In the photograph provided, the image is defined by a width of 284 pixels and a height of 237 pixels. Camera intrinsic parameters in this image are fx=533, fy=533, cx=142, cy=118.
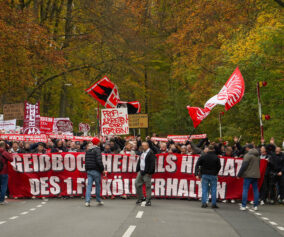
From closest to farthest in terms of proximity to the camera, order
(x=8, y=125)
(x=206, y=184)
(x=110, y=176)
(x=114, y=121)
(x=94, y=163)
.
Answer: (x=94, y=163), (x=206, y=184), (x=110, y=176), (x=114, y=121), (x=8, y=125)

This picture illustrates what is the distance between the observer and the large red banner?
17047 millimetres

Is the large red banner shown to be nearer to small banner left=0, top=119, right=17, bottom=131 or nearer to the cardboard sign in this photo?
the cardboard sign

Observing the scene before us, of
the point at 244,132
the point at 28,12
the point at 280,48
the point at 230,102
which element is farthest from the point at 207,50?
the point at 230,102

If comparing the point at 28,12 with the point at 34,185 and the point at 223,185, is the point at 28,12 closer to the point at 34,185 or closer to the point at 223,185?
the point at 34,185

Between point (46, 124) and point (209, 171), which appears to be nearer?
point (209, 171)

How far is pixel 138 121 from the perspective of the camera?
3266 cm

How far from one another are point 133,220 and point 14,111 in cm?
1619

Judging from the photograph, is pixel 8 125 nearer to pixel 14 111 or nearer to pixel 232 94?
pixel 14 111

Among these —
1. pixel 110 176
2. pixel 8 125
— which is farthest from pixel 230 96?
pixel 8 125

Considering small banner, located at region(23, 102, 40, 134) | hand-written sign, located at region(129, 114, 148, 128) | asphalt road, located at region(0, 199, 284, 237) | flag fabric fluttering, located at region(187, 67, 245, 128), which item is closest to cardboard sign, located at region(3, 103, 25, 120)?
small banner, located at region(23, 102, 40, 134)

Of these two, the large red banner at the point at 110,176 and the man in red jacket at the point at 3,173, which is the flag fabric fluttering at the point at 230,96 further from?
the man in red jacket at the point at 3,173

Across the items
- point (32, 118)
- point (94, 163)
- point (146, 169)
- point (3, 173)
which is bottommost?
point (3, 173)

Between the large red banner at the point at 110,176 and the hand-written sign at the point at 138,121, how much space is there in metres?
14.8

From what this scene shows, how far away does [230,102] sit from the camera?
16.9m
